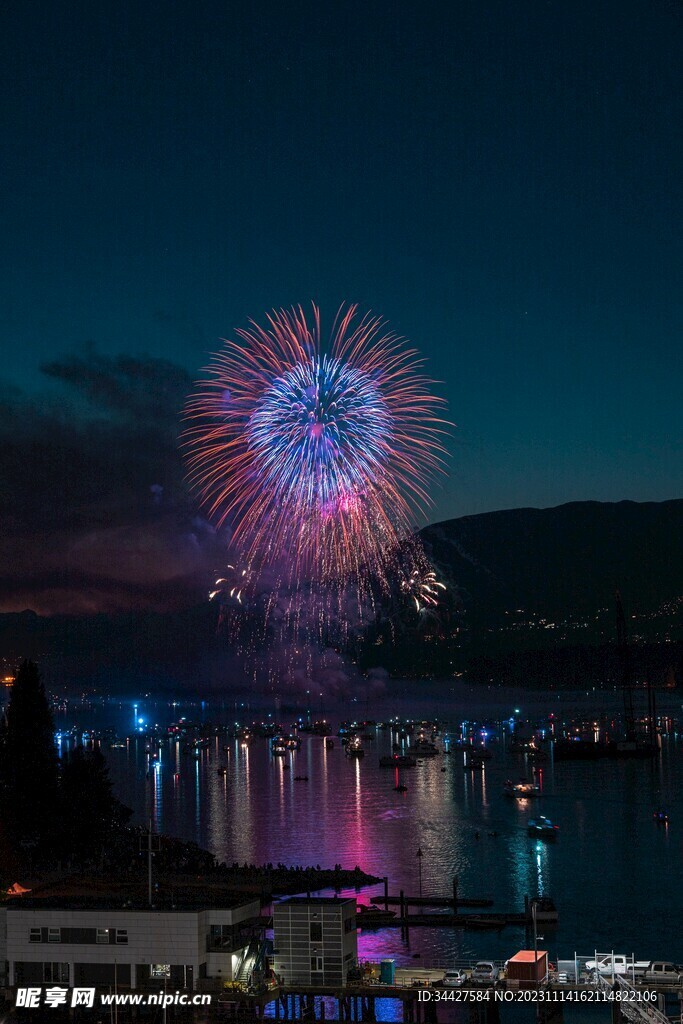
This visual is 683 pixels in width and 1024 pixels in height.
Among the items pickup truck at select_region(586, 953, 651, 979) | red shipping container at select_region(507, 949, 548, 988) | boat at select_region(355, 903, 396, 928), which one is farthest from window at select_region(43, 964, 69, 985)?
boat at select_region(355, 903, 396, 928)

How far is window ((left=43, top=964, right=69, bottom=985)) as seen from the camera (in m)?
25.3

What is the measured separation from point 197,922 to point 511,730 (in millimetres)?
144033

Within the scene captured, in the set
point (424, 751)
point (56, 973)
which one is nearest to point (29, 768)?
point (56, 973)

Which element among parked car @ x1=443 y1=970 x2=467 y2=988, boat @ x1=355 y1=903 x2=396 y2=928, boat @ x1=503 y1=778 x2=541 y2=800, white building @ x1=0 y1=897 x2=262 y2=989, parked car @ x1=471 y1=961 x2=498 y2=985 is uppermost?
white building @ x1=0 y1=897 x2=262 y2=989

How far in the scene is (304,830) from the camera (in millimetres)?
65250

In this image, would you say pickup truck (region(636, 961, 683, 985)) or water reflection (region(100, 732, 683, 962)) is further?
water reflection (region(100, 732, 683, 962))

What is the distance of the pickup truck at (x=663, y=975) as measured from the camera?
2462 cm

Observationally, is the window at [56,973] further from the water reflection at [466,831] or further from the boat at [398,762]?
the boat at [398,762]

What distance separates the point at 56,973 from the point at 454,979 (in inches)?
337

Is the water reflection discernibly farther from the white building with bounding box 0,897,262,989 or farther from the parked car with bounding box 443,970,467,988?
the white building with bounding box 0,897,262,989

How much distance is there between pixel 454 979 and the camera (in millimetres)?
25344

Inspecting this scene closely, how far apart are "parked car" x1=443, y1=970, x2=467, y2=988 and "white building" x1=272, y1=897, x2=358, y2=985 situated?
2.13 m

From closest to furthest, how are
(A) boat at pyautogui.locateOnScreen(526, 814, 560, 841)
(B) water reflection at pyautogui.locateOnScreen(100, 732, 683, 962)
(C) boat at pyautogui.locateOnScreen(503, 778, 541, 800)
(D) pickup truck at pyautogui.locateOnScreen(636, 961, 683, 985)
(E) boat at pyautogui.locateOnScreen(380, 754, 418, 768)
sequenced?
1. (D) pickup truck at pyautogui.locateOnScreen(636, 961, 683, 985)
2. (B) water reflection at pyautogui.locateOnScreen(100, 732, 683, 962)
3. (A) boat at pyautogui.locateOnScreen(526, 814, 560, 841)
4. (C) boat at pyautogui.locateOnScreen(503, 778, 541, 800)
5. (E) boat at pyautogui.locateOnScreen(380, 754, 418, 768)

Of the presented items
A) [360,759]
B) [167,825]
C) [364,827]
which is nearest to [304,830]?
[364,827]
